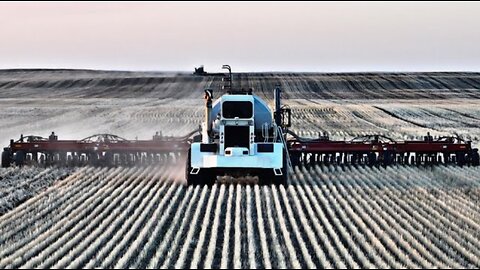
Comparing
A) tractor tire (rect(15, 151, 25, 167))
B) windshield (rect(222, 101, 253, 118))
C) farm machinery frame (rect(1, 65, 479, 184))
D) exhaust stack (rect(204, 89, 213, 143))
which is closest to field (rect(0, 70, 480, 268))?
farm machinery frame (rect(1, 65, 479, 184))

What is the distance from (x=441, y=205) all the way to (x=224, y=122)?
4.56m

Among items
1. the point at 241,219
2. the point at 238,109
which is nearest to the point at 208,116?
the point at 238,109

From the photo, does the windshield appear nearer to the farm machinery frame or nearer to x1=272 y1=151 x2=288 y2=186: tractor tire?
the farm machinery frame

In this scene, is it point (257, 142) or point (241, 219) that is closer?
point (241, 219)

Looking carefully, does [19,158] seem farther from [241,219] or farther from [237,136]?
[241,219]

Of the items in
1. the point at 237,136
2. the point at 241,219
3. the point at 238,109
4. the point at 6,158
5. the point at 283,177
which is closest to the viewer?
the point at 241,219

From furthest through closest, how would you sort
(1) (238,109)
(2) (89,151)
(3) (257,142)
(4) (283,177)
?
(2) (89,151), (3) (257,142), (1) (238,109), (4) (283,177)

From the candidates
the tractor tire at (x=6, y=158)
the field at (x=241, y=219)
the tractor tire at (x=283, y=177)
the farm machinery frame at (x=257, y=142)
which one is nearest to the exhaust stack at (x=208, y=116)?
the farm machinery frame at (x=257, y=142)

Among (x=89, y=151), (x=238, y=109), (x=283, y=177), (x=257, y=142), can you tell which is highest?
(x=238, y=109)

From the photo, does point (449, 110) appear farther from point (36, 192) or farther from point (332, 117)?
point (36, 192)

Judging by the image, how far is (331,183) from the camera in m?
17.2

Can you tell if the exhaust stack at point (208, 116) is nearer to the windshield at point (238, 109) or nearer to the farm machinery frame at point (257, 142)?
the farm machinery frame at point (257, 142)

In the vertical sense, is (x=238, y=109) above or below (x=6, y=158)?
above

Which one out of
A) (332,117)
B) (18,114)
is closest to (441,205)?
(332,117)
